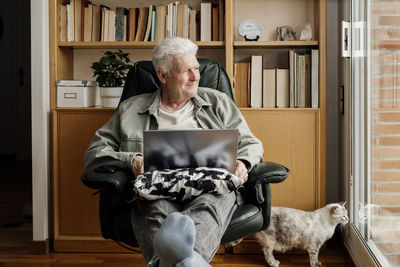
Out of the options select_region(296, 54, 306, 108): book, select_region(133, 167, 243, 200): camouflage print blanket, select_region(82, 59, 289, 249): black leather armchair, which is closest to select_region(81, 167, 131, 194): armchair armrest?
select_region(82, 59, 289, 249): black leather armchair

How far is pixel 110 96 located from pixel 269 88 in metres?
0.91

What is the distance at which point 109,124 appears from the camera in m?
2.23

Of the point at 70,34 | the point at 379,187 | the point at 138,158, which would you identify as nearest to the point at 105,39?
the point at 70,34

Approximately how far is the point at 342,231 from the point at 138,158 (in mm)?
1403

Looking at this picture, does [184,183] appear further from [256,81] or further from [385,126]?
[256,81]

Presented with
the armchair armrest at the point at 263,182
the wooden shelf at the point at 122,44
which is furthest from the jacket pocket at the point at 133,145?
the wooden shelf at the point at 122,44

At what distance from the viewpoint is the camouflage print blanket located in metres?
1.68

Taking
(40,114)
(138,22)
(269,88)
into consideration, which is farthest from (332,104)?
(40,114)

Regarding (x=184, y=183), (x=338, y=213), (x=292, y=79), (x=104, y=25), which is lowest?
(x=338, y=213)

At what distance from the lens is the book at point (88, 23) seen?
9.05ft

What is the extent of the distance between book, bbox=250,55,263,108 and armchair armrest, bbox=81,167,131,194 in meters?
1.07

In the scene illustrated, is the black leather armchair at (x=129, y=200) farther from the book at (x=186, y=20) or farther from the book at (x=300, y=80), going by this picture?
the book at (x=186, y=20)

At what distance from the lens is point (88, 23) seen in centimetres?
276

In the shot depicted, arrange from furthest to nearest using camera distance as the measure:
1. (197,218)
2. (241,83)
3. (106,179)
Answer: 1. (241,83)
2. (106,179)
3. (197,218)
